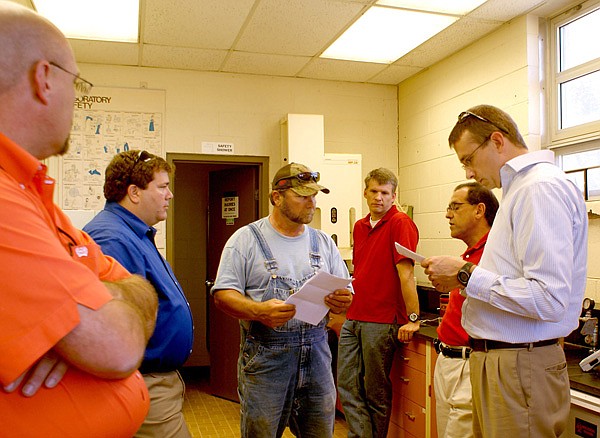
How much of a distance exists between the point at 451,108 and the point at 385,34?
841mm

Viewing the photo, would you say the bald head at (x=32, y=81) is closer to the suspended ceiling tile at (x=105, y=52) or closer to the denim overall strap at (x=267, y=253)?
the denim overall strap at (x=267, y=253)

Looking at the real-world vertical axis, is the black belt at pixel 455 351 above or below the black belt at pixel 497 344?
below

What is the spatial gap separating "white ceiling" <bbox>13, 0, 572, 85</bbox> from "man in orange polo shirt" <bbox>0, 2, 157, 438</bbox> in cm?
255

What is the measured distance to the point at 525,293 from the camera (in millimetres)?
1664

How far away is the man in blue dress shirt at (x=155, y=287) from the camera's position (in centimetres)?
185

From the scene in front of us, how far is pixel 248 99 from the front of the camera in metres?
4.78

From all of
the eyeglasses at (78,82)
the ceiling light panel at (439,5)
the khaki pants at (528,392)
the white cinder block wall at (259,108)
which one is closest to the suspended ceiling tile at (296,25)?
the ceiling light panel at (439,5)

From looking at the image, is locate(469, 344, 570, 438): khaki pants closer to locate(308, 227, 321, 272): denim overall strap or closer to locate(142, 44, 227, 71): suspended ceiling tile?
locate(308, 227, 321, 272): denim overall strap

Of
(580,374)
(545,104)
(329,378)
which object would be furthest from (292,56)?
(580,374)

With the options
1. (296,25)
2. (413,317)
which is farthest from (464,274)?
(296,25)

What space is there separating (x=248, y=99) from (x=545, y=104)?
8.10 feet

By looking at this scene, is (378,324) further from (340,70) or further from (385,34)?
(340,70)

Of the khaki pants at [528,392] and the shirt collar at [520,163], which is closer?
the khaki pants at [528,392]

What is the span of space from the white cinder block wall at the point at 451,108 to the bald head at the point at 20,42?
296 centimetres
